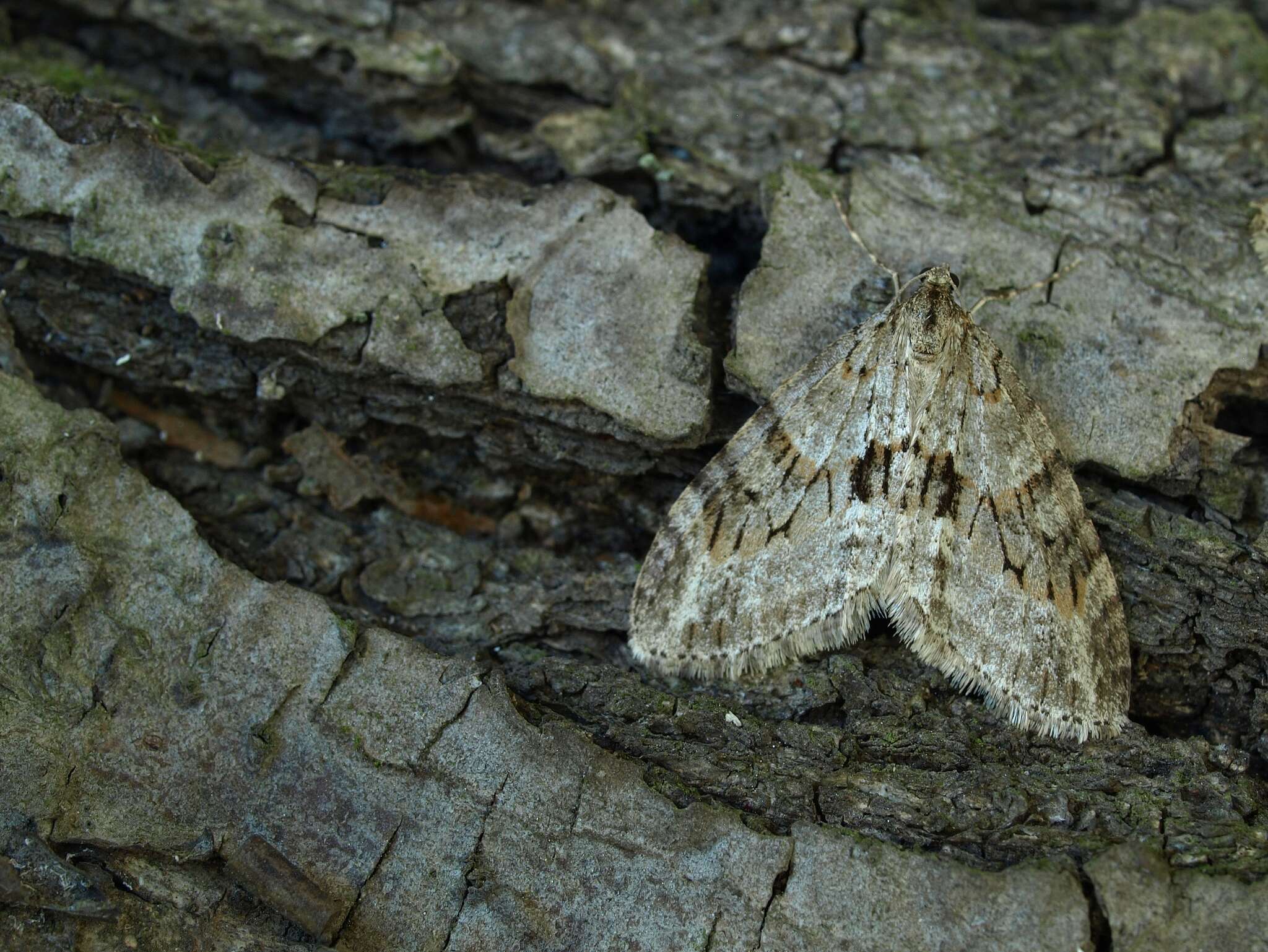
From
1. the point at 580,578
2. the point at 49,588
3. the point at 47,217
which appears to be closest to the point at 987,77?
the point at 580,578

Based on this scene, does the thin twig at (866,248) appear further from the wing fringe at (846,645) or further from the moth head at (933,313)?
the wing fringe at (846,645)

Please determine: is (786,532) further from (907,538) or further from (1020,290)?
(1020,290)

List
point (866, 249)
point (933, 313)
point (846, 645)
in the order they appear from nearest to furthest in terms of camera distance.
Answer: point (846, 645) < point (933, 313) < point (866, 249)

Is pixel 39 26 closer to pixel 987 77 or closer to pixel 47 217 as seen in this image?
pixel 47 217

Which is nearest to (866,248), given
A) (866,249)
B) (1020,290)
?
(866,249)

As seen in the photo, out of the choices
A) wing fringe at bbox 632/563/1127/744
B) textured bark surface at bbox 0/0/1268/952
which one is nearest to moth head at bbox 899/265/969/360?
textured bark surface at bbox 0/0/1268/952

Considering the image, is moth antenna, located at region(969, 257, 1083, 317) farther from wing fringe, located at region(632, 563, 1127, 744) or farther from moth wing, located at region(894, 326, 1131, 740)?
wing fringe, located at region(632, 563, 1127, 744)
